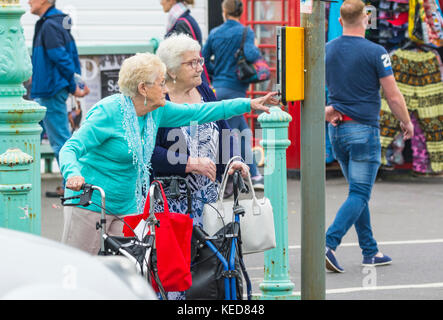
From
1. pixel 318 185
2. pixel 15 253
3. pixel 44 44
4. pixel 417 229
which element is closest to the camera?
pixel 15 253

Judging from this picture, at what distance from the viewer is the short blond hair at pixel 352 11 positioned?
722 cm

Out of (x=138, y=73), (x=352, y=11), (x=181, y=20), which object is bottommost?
(x=181, y=20)

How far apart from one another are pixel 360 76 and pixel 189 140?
6.89ft

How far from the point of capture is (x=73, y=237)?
516 centimetres

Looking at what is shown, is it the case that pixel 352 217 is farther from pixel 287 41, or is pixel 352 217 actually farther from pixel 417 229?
pixel 287 41

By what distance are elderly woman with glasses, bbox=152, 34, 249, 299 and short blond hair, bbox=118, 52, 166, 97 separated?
0.44 m

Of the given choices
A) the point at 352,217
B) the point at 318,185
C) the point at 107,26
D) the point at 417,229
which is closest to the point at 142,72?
the point at 318,185

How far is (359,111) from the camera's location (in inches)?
285

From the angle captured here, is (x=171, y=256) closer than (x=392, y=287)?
Yes

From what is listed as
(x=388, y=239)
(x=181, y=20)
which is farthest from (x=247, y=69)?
(x=388, y=239)

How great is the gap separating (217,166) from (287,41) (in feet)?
3.68

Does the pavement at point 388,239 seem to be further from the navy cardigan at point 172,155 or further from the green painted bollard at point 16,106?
the green painted bollard at point 16,106

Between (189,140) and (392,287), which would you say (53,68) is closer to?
(189,140)
